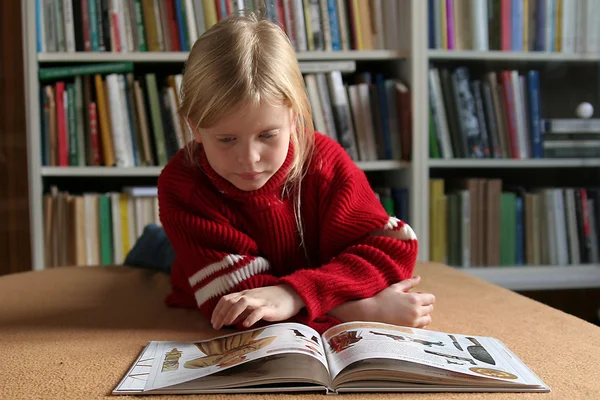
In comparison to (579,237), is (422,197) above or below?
above

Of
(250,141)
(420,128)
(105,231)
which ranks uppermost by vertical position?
(420,128)

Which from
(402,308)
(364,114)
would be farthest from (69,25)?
(402,308)

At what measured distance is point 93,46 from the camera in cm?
186

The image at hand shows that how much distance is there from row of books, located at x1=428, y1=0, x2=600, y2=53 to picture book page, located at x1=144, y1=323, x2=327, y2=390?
131 centimetres

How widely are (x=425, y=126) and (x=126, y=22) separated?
0.87 metres

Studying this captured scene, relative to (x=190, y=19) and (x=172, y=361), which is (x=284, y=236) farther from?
(x=190, y=19)

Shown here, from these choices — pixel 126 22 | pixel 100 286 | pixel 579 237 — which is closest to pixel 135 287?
pixel 100 286

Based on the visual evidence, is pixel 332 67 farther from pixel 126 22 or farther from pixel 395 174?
pixel 126 22

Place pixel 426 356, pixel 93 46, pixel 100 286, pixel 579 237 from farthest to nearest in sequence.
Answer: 1. pixel 579 237
2. pixel 93 46
3. pixel 100 286
4. pixel 426 356

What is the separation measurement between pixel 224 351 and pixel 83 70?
1.30 m

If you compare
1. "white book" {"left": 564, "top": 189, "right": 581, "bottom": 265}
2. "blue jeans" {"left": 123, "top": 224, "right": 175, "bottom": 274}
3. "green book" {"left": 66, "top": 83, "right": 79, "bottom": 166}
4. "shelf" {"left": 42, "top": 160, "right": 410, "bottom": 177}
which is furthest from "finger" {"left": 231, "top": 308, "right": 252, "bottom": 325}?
"white book" {"left": 564, "top": 189, "right": 581, "bottom": 265}

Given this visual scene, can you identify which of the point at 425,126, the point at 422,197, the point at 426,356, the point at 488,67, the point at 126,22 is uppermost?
the point at 126,22

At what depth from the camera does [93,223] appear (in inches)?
74.7

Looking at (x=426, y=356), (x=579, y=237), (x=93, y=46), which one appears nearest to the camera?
(x=426, y=356)
